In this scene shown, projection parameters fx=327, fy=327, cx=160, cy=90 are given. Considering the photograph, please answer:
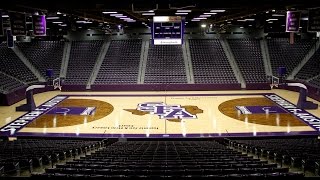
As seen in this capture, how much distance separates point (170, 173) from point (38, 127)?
1378 cm

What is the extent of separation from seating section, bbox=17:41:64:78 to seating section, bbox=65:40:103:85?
1.27 m

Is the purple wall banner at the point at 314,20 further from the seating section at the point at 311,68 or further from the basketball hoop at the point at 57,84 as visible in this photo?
the basketball hoop at the point at 57,84

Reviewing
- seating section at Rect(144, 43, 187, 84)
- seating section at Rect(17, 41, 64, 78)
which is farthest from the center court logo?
seating section at Rect(17, 41, 64, 78)

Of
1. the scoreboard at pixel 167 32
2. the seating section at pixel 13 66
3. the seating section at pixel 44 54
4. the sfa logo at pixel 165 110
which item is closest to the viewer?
the scoreboard at pixel 167 32

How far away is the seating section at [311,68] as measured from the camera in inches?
→ 1111

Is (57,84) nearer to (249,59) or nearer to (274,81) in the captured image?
(249,59)

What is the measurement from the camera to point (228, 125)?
18.0 metres

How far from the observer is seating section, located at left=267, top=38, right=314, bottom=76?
31.2 metres

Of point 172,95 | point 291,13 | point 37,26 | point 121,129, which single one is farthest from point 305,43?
point 37,26

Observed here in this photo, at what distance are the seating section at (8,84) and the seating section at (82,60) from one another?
4.60m

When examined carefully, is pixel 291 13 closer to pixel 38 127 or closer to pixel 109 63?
pixel 38 127

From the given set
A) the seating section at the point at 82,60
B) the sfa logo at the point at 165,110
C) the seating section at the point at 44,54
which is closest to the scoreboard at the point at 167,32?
the sfa logo at the point at 165,110

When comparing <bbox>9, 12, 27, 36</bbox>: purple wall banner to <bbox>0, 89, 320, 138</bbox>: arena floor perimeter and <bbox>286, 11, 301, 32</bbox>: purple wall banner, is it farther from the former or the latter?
<bbox>286, 11, 301, 32</bbox>: purple wall banner

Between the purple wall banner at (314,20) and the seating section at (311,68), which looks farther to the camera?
the seating section at (311,68)
